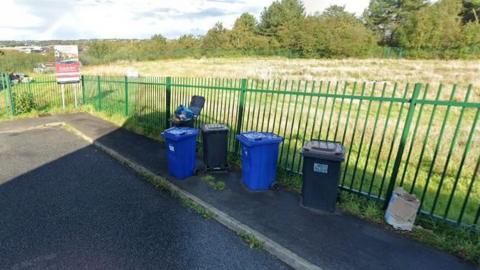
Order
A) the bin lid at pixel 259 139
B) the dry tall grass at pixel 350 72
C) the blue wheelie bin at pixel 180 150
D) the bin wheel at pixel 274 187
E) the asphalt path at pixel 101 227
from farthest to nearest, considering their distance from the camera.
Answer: the dry tall grass at pixel 350 72 < the blue wheelie bin at pixel 180 150 < the bin wheel at pixel 274 187 < the bin lid at pixel 259 139 < the asphalt path at pixel 101 227

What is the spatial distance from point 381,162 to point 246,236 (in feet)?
13.3

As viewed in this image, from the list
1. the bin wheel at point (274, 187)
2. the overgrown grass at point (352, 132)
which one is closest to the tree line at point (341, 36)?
the overgrown grass at point (352, 132)

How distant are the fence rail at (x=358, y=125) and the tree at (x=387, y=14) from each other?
5433 cm

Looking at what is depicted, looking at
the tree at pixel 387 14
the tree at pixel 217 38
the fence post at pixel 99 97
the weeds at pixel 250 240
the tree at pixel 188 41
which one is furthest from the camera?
the tree at pixel 188 41

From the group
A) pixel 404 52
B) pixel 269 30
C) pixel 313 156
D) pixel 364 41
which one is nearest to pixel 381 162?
pixel 313 156

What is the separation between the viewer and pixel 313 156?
3.79 m

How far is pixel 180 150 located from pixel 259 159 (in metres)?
1.42

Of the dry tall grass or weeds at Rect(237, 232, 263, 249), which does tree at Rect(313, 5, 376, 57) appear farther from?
weeds at Rect(237, 232, 263, 249)

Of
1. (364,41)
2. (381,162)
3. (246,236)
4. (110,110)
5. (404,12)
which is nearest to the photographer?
(246,236)

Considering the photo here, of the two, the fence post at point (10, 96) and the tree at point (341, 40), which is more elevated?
the tree at point (341, 40)

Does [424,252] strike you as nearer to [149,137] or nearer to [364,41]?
[149,137]

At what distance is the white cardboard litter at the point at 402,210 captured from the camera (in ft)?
11.4

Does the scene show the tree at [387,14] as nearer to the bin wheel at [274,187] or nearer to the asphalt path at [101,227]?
the bin wheel at [274,187]

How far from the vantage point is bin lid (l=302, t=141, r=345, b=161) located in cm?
371
